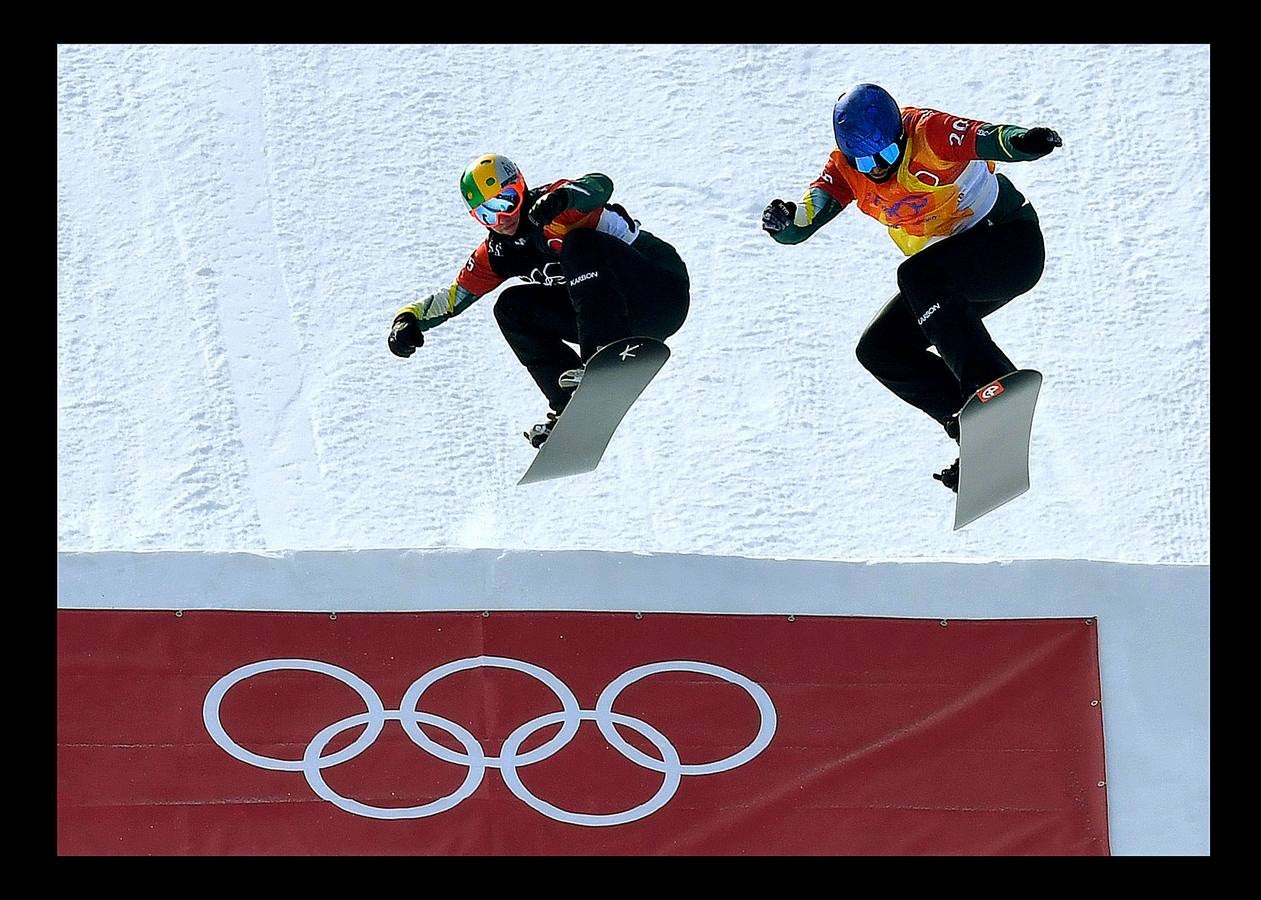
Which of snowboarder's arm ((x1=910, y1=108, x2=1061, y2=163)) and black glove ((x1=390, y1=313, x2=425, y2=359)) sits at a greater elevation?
snowboarder's arm ((x1=910, y1=108, x2=1061, y2=163))

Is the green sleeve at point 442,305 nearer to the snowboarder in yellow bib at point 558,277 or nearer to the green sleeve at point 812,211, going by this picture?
the snowboarder in yellow bib at point 558,277

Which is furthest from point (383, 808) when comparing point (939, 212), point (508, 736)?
point (939, 212)

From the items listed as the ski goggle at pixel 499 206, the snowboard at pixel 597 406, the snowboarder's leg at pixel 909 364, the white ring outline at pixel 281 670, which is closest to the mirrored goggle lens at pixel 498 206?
the ski goggle at pixel 499 206

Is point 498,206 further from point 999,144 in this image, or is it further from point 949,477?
point 949,477

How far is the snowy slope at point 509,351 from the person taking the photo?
20.8 feet

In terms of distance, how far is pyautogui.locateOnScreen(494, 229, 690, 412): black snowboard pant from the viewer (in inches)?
217

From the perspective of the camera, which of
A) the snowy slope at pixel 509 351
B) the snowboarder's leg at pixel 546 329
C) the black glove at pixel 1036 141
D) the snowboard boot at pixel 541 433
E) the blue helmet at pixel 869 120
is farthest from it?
the snowy slope at pixel 509 351

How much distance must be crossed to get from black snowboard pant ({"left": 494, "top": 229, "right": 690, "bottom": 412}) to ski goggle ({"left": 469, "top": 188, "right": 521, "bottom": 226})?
212 mm

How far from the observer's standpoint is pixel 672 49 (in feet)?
26.7

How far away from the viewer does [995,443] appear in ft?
18.1

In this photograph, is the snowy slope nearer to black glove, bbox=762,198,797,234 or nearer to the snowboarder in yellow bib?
the snowboarder in yellow bib

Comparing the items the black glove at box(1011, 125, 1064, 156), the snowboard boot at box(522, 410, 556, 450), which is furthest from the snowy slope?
the black glove at box(1011, 125, 1064, 156)

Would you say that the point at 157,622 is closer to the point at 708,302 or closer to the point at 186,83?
the point at 708,302

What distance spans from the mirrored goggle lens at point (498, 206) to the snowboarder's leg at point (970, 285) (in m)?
1.18
